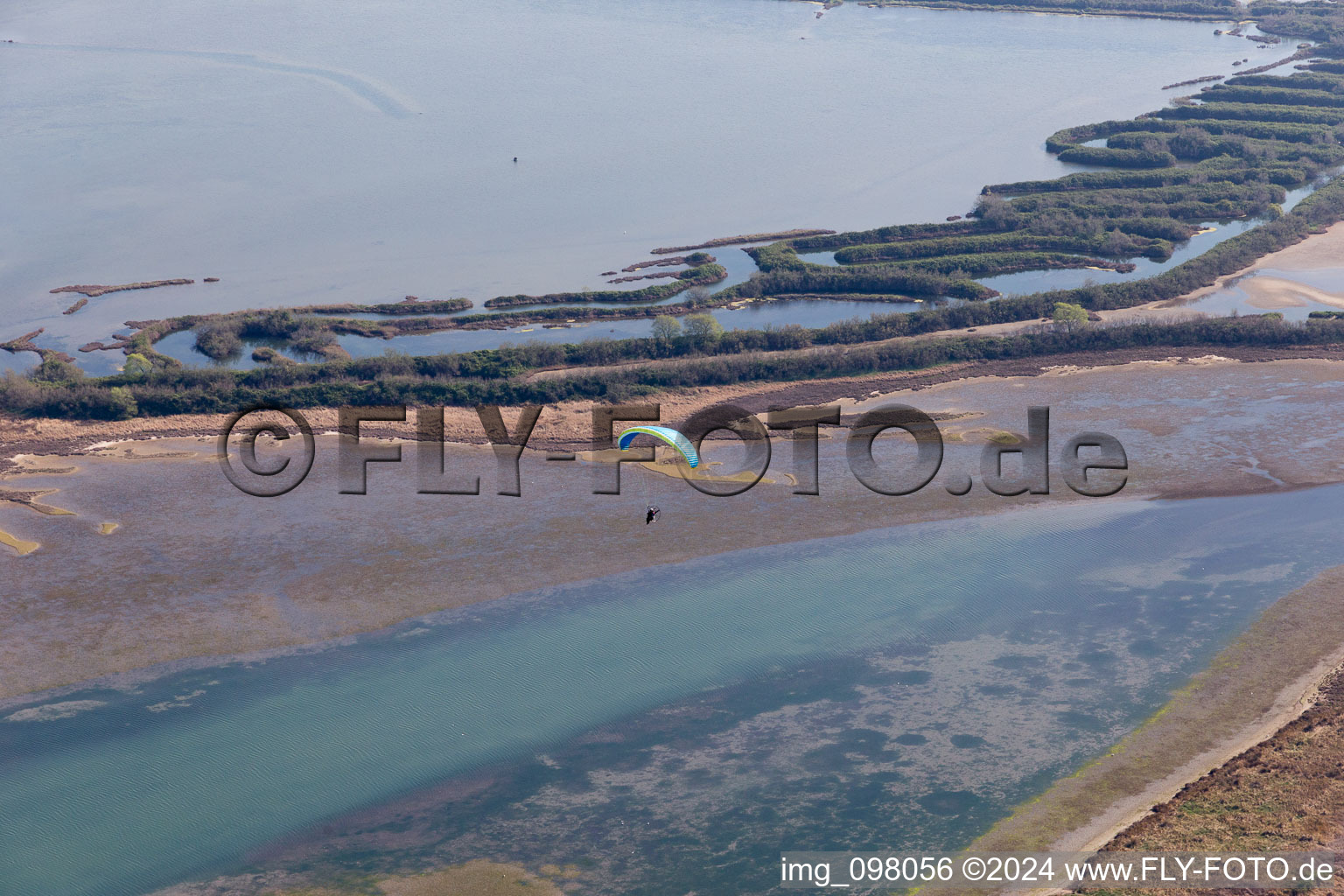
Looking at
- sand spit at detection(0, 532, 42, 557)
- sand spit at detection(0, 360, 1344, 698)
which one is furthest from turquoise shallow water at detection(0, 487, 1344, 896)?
sand spit at detection(0, 532, 42, 557)

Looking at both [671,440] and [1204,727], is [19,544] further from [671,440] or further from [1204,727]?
[1204,727]

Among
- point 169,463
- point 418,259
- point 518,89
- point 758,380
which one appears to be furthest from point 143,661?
point 518,89

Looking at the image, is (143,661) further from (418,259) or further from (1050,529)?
(418,259)

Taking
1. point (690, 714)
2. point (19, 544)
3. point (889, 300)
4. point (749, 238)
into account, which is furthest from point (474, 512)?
point (749, 238)

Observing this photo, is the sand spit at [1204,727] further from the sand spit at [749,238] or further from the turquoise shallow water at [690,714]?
the sand spit at [749,238]

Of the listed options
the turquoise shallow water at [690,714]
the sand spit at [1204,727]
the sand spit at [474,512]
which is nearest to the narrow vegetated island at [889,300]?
the sand spit at [474,512]

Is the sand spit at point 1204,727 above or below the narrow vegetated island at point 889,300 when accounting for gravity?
below
